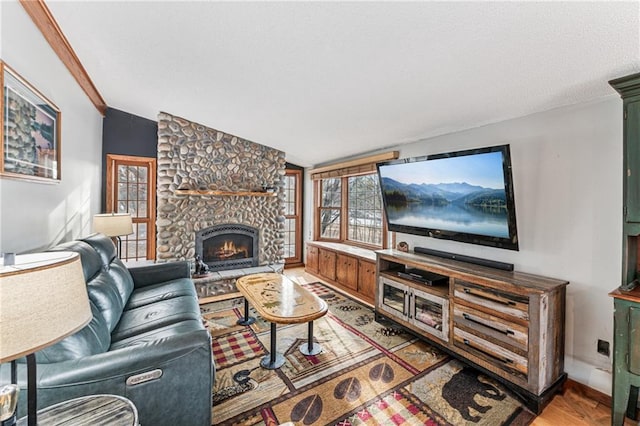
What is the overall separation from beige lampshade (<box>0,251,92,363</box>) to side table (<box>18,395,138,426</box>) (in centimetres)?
47

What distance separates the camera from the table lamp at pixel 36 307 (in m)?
0.72

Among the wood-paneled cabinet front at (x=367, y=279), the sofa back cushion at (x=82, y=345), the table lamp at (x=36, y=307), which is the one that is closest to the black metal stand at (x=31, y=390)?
the table lamp at (x=36, y=307)

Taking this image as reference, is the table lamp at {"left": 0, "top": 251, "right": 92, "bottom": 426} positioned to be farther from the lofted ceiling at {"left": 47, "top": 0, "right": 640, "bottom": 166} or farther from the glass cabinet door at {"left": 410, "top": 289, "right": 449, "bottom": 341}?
the glass cabinet door at {"left": 410, "top": 289, "right": 449, "bottom": 341}

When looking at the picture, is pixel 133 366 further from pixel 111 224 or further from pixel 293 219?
pixel 293 219

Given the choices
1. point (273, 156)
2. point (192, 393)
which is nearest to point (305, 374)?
point (192, 393)

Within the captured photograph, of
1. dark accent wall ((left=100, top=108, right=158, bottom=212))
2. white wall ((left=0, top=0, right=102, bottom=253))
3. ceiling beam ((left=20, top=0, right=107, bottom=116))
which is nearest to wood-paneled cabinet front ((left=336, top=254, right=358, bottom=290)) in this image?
white wall ((left=0, top=0, right=102, bottom=253))

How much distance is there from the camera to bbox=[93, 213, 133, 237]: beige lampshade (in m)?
3.19

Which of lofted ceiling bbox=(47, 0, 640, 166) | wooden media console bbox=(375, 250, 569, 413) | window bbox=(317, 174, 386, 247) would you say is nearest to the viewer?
lofted ceiling bbox=(47, 0, 640, 166)

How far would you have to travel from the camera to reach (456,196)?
2.72m

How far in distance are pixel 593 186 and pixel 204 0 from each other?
9.40 feet

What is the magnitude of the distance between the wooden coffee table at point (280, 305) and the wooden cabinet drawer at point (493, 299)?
3.86 feet

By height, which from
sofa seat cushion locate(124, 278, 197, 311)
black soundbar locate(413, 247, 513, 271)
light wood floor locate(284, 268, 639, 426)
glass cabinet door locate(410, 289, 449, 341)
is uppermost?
black soundbar locate(413, 247, 513, 271)

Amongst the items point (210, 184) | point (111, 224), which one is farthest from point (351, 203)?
point (111, 224)

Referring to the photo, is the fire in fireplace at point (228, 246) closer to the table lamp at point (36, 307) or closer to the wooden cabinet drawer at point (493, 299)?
the wooden cabinet drawer at point (493, 299)
